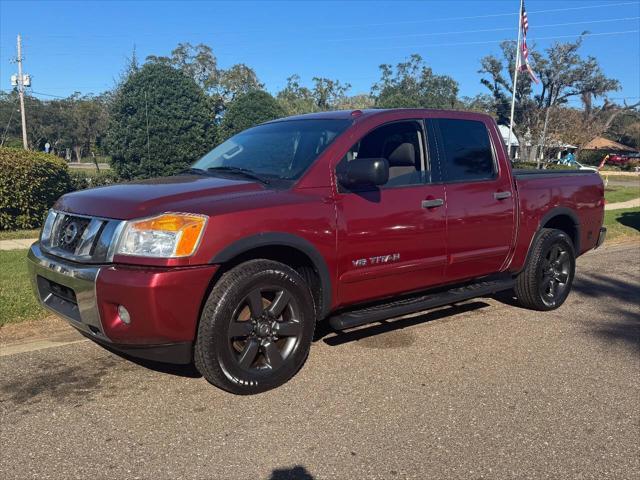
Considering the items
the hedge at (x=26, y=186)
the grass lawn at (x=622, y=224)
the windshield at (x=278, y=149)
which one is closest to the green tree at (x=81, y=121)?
the hedge at (x=26, y=186)

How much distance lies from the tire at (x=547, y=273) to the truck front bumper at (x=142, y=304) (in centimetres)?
356

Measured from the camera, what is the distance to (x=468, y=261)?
5.04 metres

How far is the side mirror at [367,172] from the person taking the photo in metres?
3.98

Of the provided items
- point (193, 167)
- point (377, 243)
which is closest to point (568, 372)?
point (377, 243)

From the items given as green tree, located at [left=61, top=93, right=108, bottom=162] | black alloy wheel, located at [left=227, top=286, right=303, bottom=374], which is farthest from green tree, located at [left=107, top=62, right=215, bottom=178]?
green tree, located at [left=61, top=93, right=108, bottom=162]

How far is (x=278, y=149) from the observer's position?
15.0 ft

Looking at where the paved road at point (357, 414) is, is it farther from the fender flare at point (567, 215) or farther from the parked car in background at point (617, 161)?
the parked car in background at point (617, 161)

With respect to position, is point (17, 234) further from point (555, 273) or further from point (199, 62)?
point (199, 62)

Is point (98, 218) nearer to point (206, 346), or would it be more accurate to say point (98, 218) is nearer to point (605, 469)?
point (206, 346)

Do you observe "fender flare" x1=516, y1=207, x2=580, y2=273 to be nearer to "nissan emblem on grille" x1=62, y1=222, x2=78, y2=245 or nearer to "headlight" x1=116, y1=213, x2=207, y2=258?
"headlight" x1=116, y1=213, x2=207, y2=258

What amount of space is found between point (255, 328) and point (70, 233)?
1382 millimetres

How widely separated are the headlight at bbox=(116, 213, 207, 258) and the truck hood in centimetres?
7

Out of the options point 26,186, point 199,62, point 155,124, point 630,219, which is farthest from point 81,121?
point 630,219

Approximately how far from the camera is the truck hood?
11.6 feet
